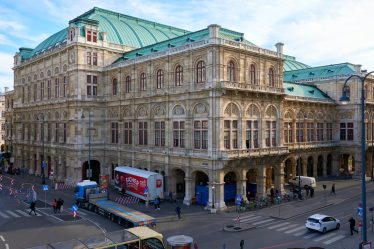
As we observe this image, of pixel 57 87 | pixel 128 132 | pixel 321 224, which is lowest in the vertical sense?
pixel 321 224

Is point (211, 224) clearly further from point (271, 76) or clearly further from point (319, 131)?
point (319, 131)

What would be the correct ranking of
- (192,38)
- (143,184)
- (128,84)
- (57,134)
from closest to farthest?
(143,184)
(192,38)
(128,84)
(57,134)

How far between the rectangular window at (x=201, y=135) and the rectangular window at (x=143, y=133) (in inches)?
420

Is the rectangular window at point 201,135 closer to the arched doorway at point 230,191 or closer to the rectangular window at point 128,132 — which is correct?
the arched doorway at point 230,191

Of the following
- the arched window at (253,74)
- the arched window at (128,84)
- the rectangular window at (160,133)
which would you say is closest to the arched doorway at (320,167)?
the arched window at (253,74)

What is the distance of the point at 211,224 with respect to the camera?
3528cm

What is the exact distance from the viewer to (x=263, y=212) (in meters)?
40.4

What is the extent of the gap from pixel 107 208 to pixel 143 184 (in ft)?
26.1

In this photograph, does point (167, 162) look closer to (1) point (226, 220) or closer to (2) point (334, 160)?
(1) point (226, 220)

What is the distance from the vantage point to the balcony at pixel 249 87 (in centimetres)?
4126

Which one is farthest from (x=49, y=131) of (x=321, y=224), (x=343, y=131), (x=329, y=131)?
(x=343, y=131)

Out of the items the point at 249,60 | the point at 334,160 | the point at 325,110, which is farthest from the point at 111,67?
the point at 334,160

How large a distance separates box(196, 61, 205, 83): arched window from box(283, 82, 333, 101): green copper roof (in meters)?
23.3

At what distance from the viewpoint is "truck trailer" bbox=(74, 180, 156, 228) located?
31188 millimetres
